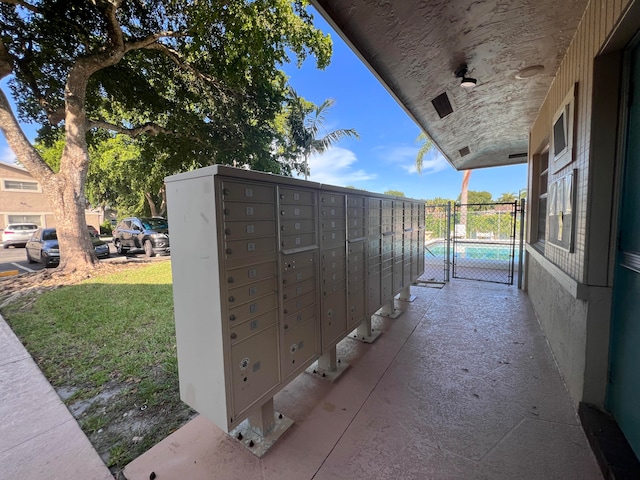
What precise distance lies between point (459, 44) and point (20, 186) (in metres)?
28.1

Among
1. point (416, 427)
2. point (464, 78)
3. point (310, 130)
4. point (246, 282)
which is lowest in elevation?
point (416, 427)

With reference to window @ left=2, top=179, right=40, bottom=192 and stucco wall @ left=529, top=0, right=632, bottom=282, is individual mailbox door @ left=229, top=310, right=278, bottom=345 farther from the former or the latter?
window @ left=2, top=179, right=40, bottom=192

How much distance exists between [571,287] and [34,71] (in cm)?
1066

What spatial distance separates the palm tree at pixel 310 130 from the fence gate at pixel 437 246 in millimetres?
5240

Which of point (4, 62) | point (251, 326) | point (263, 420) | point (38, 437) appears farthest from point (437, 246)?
point (4, 62)

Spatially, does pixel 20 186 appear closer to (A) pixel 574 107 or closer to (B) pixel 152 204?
(B) pixel 152 204

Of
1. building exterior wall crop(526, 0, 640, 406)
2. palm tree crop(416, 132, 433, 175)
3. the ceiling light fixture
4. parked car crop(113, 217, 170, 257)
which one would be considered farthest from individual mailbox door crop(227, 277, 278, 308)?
palm tree crop(416, 132, 433, 175)

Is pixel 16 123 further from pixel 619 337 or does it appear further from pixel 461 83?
pixel 619 337

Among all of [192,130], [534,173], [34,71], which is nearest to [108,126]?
[34,71]

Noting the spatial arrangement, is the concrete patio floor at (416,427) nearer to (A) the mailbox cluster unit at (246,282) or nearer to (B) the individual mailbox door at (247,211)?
(A) the mailbox cluster unit at (246,282)

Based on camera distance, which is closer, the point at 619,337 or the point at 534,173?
the point at 619,337

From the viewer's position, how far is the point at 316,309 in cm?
231

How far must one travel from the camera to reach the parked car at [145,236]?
994cm

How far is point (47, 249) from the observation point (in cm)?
816
